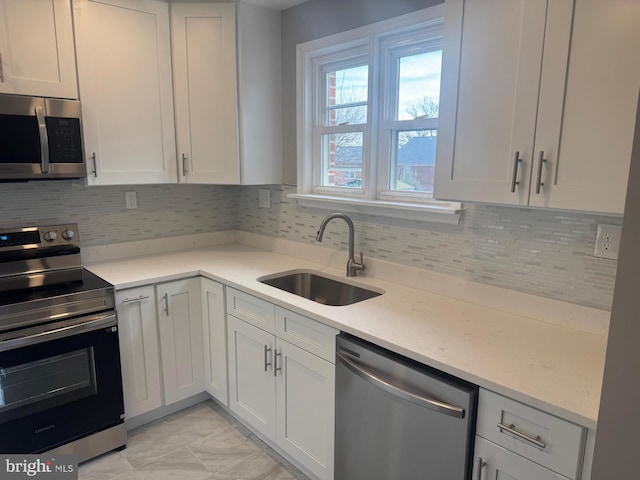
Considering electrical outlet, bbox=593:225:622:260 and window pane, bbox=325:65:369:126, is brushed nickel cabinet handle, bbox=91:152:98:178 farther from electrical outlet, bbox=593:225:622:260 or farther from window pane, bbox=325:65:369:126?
electrical outlet, bbox=593:225:622:260

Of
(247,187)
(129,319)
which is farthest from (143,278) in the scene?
(247,187)

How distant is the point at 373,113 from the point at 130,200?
1.60 meters

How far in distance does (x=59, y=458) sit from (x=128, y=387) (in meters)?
0.41

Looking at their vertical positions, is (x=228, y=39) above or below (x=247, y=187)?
above

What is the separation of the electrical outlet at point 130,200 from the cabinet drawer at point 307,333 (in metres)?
1.37

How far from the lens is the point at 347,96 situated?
2.44 metres

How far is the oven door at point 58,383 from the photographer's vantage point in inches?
72.9

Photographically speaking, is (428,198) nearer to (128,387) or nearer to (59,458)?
(128,387)

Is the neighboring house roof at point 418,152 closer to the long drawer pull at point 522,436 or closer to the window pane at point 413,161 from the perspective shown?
the window pane at point 413,161

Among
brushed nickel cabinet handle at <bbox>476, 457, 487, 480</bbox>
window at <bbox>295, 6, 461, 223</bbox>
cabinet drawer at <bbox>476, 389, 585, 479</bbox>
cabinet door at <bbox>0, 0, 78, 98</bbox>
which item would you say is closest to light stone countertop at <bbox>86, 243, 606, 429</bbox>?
cabinet drawer at <bbox>476, 389, 585, 479</bbox>

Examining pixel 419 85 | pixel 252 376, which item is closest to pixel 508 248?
pixel 419 85

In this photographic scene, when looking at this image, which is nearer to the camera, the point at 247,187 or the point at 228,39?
the point at 228,39

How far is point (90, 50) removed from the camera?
7.24 ft

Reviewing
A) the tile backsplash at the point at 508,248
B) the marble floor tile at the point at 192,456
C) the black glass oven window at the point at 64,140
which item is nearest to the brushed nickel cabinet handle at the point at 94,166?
the black glass oven window at the point at 64,140
